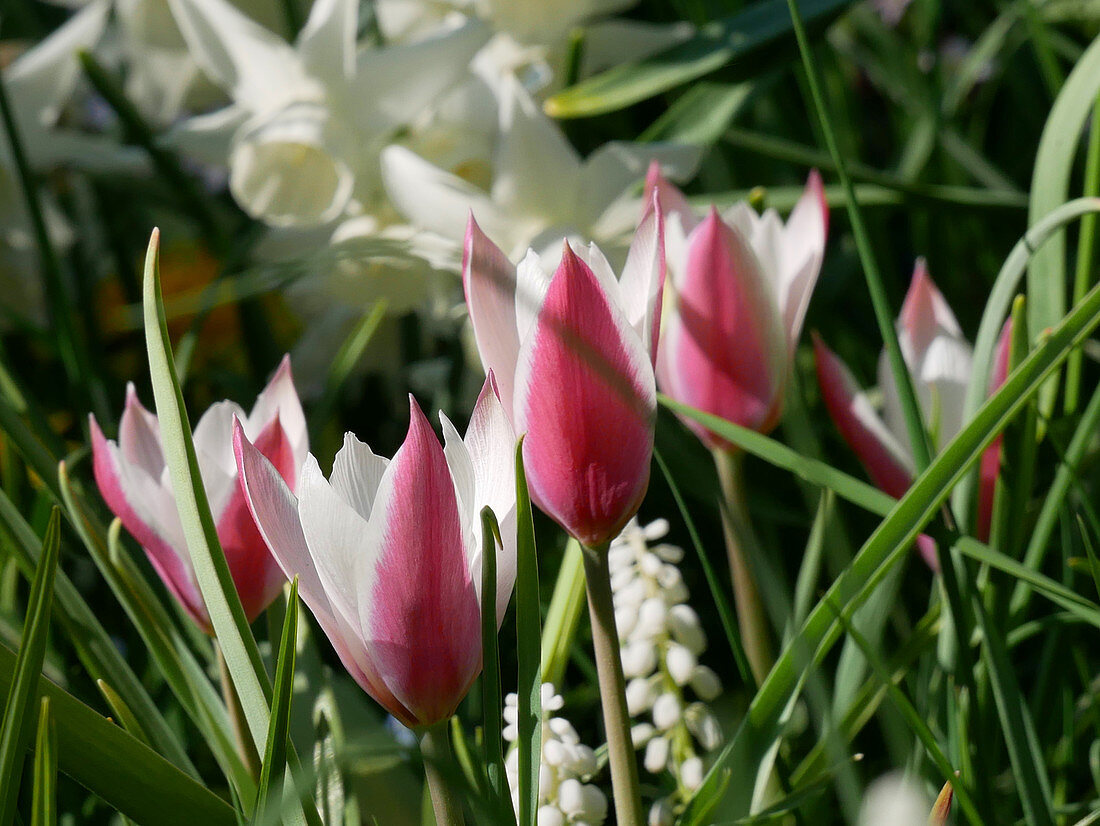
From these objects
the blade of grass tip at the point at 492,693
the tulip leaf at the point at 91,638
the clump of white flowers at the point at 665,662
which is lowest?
the clump of white flowers at the point at 665,662

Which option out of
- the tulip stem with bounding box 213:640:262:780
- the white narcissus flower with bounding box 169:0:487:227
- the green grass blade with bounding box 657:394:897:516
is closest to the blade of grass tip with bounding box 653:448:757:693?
the green grass blade with bounding box 657:394:897:516

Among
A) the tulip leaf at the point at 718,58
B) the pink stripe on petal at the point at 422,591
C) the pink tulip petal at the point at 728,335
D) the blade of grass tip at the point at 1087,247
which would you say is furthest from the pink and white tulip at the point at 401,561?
the tulip leaf at the point at 718,58

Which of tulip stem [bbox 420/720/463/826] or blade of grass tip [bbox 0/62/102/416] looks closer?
tulip stem [bbox 420/720/463/826]

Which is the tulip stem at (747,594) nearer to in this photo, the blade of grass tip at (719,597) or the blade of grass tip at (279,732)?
the blade of grass tip at (719,597)

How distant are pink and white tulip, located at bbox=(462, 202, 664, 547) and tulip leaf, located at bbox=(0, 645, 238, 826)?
0.31 ft

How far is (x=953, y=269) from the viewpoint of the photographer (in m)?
0.80

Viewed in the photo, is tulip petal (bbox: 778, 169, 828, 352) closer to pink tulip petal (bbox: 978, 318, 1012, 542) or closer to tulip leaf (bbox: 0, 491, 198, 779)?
pink tulip petal (bbox: 978, 318, 1012, 542)

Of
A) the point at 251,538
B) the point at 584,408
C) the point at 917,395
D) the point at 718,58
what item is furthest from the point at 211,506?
the point at 718,58

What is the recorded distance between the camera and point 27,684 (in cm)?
20

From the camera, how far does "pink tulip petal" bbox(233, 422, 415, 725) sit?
21cm

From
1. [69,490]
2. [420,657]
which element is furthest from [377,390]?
[420,657]

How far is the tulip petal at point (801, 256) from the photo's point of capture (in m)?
0.35

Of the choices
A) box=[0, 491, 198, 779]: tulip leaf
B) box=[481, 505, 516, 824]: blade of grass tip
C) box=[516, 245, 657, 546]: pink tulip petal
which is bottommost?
box=[0, 491, 198, 779]: tulip leaf

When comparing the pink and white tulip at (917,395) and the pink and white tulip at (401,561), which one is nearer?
the pink and white tulip at (401,561)
